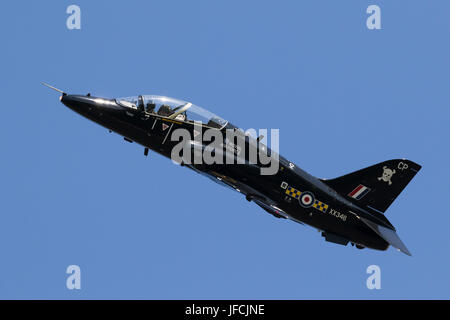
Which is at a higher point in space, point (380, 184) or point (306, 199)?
point (380, 184)

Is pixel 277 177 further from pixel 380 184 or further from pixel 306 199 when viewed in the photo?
pixel 380 184

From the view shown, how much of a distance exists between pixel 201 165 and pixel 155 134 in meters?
1.99

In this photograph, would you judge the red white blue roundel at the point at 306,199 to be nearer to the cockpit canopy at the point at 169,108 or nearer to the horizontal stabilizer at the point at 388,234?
the horizontal stabilizer at the point at 388,234

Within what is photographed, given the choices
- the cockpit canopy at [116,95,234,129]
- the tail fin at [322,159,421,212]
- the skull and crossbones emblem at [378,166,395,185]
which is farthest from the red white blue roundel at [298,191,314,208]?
the cockpit canopy at [116,95,234,129]

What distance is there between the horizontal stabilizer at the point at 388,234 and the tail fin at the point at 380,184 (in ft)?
2.13

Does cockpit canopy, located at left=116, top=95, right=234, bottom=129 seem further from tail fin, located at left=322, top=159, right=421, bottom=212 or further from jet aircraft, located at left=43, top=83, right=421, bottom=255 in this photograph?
tail fin, located at left=322, top=159, right=421, bottom=212

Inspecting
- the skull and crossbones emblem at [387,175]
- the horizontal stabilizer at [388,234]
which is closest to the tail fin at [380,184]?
the skull and crossbones emblem at [387,175]

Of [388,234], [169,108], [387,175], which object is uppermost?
[169,108]

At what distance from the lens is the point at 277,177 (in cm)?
2847

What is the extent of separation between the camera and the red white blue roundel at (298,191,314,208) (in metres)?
28.8

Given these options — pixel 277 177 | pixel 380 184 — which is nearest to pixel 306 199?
pixel 277 177

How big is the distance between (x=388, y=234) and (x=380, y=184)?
1932 millimetres

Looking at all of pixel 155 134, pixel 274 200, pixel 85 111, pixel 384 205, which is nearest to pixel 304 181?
pixel 274 200

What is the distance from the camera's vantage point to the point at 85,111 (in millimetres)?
27062
